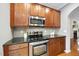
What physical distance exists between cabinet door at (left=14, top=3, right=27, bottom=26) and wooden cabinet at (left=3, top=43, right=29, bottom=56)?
25.6 inches

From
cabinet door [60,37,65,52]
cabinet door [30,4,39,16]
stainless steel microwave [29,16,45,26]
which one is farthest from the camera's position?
cabinet door [60,37,65,52]

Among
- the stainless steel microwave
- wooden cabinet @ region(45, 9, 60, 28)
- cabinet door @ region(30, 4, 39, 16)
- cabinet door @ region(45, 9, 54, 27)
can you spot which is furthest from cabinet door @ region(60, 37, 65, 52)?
cabinet door @ region(30, 4, 39, 16)

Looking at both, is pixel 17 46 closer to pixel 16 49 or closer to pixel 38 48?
pixel 16 49

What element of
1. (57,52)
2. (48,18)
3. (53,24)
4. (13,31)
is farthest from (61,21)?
(13,31)

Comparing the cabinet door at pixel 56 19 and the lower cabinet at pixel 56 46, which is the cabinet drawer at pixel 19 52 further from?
the cabinet door at pixel 56 19

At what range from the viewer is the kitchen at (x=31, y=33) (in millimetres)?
2738

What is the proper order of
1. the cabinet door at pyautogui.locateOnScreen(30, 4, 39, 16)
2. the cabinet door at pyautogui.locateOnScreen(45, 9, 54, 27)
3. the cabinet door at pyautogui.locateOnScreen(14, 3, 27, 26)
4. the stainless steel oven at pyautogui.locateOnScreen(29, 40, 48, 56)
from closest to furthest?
1. the stainless steel oven at pyautogui.locateOnScreen(29, 40, 48, 56)
2. the cabinet door at pyautogui.locateOnScreen(14, 3, 27, 26)
3. the cabinet door at pyautogui.locateOnScreen(30, 4, 39, 16)
4. the cabinet door at pyautogui.locateOnScreen(45, 9, 54, 27)

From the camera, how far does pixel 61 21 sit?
542cm

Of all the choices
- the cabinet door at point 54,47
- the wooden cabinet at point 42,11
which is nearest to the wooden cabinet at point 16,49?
the cabinet door at point 54,47

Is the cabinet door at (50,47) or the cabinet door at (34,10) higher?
the cabinet door at (34,10)

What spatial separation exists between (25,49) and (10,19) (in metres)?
0.80

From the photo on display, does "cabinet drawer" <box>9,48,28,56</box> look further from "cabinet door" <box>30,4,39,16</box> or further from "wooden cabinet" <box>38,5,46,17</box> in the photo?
"wooden cabinet" <box>38,5,46,17</box>

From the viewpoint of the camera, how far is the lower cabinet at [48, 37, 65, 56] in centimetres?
405

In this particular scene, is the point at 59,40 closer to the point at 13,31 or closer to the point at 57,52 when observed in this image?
the point at 57,52
